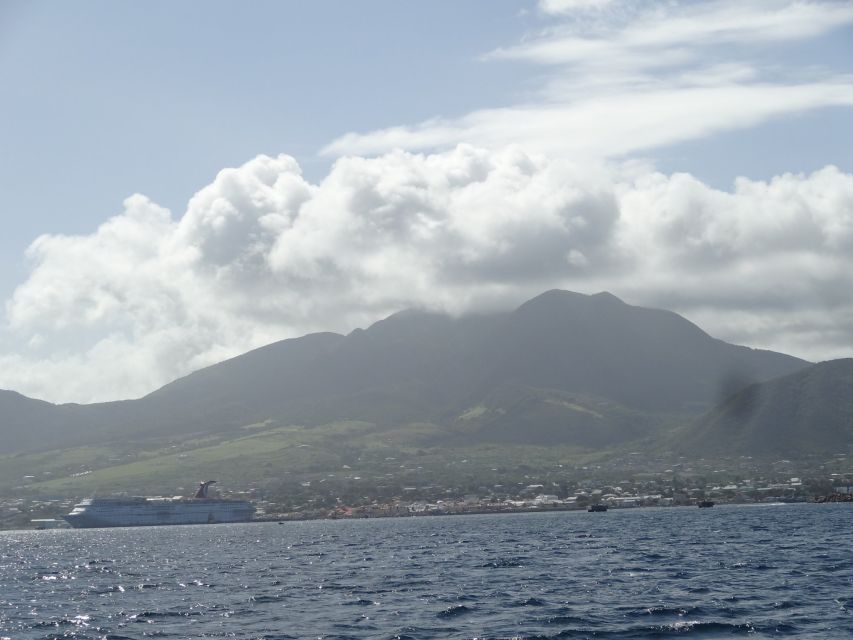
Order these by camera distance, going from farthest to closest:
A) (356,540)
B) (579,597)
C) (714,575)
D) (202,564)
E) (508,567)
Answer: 1. (356,540)
2. (202,564)
3. (508,567)
4. (714,575)
5. (579,597)

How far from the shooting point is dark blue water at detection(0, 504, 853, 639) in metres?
65.9

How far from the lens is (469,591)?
84188 mm

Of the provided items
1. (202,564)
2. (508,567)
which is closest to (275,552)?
(202,564)

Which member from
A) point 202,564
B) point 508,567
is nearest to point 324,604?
point 508,567

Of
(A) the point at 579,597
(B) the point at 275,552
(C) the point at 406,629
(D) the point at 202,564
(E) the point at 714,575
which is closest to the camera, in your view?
(C) the point at 406,629

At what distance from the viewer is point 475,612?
2840 inches

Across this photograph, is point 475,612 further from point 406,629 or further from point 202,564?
point 202,564

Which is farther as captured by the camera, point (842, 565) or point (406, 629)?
point (842, 565)

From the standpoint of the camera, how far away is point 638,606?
7131 centimetres

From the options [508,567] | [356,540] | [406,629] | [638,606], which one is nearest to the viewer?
[406,629]

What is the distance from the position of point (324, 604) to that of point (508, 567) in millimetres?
29314

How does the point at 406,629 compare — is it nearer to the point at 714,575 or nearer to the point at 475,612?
the point at 475,612

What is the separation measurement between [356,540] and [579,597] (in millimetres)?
105233

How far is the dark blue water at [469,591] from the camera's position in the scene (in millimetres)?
65875
